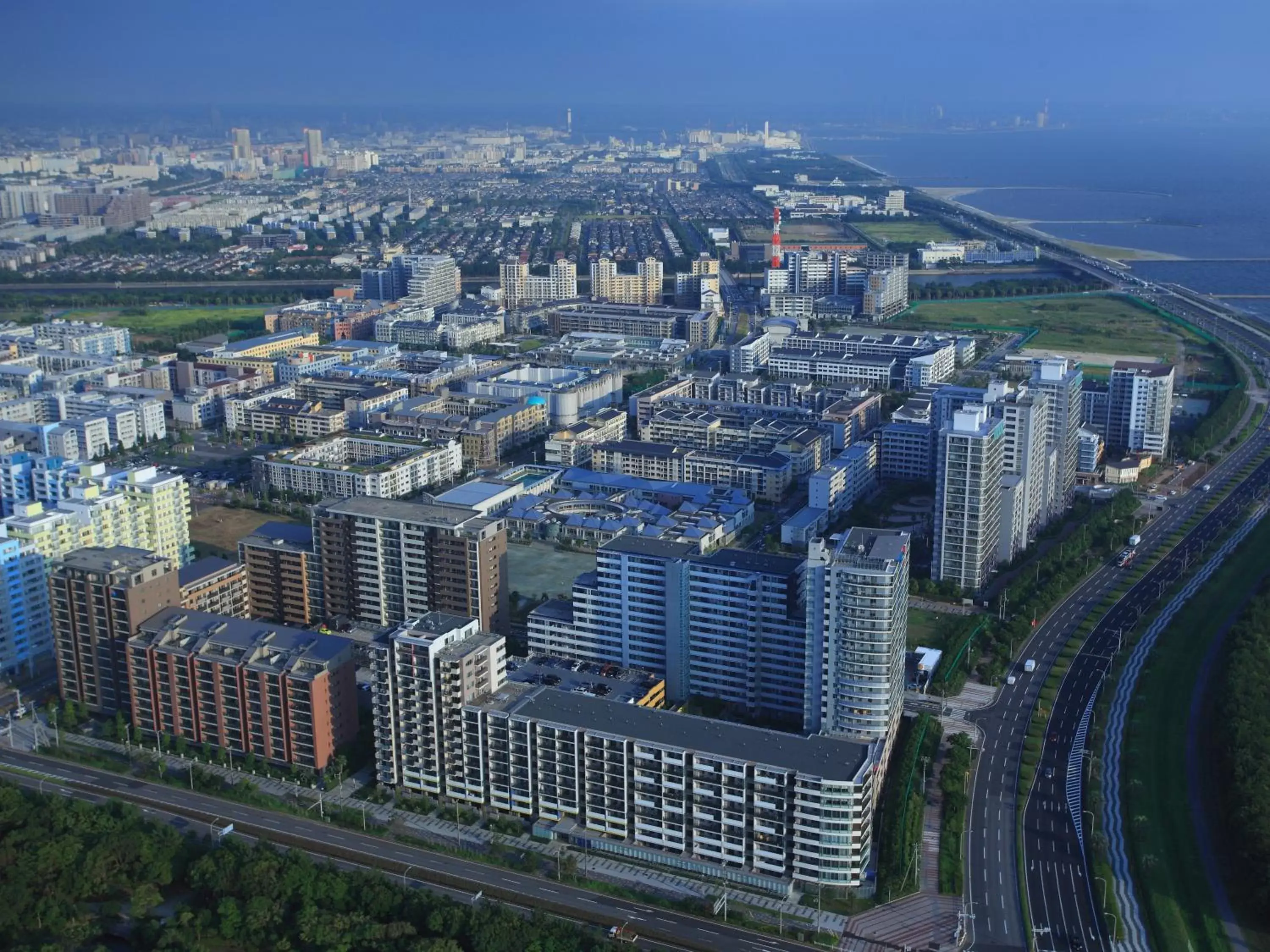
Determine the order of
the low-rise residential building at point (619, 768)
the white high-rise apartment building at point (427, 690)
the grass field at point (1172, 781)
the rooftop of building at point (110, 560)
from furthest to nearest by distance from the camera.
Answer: the rooftop of building at point (110, 560) < the white high-rise apartment building at point (427, 690) < the low-rise residential building at point (619, 768) < the grass field at point (1172, 781)

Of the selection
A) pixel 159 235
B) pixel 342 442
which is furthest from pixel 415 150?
pixel 342 442

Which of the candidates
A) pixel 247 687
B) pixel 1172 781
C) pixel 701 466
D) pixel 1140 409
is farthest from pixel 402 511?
pixel 1140 409

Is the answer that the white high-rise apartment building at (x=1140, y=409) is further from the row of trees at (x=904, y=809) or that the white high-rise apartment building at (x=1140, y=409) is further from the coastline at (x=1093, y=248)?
the coastline at (x=1093, y=248)

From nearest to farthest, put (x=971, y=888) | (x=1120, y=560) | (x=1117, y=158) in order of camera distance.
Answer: (x=971, y=888), (x=1120, y=560), (x=1117, y=158)

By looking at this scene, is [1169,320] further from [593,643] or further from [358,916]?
[358,916]

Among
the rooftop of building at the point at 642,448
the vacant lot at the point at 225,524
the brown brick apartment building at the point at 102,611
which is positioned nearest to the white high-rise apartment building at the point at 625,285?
the rooftop of building at the point at 642,448

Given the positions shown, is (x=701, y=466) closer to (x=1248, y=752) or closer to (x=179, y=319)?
(x=1248, y=752)
